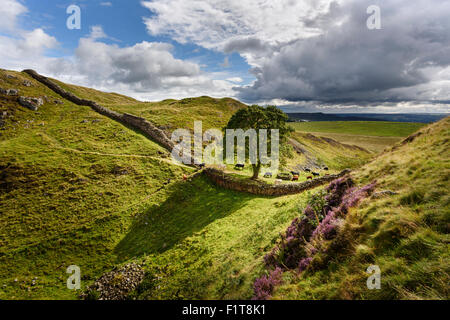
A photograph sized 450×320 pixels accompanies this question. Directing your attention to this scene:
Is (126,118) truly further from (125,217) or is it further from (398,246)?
(398,246)

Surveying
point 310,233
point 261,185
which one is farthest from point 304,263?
point 261,185

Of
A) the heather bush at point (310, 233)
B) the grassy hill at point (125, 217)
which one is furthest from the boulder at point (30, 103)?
the heather bush at point (310, 233)

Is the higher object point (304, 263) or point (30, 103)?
point (30, 103)

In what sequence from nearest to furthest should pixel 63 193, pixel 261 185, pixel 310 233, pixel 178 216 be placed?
pixel 310 233 < pixel 178 216 < pixel 261 185 < pixel 63 193

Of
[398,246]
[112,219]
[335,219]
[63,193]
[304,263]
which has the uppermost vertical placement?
[398,246]

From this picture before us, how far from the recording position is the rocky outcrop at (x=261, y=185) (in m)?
26.4

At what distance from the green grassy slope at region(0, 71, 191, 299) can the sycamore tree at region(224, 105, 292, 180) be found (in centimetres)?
1489

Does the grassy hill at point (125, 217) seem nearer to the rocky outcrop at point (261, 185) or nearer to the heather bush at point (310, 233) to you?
the heather bush at point (310, 233)

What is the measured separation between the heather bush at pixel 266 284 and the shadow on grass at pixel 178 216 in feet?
44.1

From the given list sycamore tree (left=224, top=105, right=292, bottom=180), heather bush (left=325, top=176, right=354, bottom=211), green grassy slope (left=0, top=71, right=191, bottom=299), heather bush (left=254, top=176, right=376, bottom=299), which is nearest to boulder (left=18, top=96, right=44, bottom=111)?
green grassy slope (left=0, top=71, right=191, bottom=299)

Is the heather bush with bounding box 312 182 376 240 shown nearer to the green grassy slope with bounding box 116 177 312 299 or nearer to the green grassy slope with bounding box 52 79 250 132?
the green grassy slope with bounding box 116 177 312 299

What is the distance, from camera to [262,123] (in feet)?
110

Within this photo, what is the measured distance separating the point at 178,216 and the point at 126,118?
156 feet

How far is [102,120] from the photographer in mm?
58031
